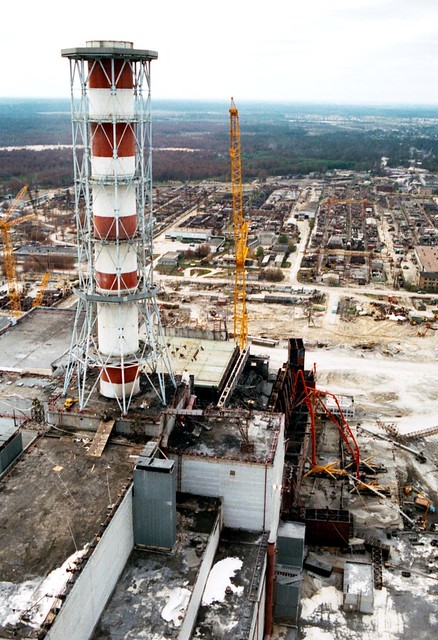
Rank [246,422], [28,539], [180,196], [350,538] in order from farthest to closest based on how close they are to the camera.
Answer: [180,196], [350,538], [246,422], [28,539]

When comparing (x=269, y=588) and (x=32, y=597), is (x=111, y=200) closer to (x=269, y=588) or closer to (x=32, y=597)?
(x=32, y=597)

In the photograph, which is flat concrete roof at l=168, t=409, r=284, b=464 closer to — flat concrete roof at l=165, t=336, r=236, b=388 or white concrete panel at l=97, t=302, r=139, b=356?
white concrete panel at l=97, t=302, r=139, b=356

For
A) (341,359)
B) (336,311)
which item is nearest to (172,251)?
(336,311)

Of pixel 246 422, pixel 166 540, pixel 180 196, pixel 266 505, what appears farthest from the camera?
pixel 180 196

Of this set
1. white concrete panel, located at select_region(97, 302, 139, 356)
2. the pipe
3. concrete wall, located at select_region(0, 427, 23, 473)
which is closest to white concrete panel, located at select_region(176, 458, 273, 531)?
the pipe

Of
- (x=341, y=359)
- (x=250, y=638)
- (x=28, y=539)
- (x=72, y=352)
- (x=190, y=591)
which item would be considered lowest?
(x=341, y=359)

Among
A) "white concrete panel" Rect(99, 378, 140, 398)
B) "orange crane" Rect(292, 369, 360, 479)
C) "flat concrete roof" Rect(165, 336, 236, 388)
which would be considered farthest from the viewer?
"flat concrete roof" Rect(165, 336, 236, 388)

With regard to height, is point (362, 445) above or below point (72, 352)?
below

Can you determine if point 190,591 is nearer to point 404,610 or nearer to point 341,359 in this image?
point 404,610
